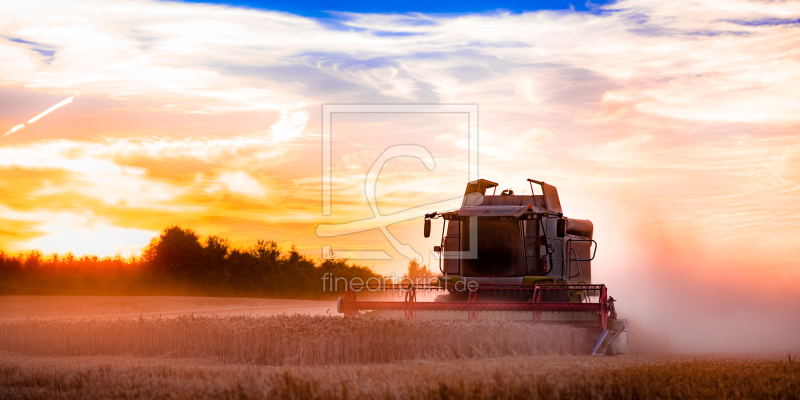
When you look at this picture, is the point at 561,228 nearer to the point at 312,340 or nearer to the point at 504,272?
the point at 504,272

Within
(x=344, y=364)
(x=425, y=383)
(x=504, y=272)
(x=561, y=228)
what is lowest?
(x=344, y=364)

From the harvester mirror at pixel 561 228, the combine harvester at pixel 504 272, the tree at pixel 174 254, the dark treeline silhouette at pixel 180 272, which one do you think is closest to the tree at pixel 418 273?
the combine harvester at pixel 504 272

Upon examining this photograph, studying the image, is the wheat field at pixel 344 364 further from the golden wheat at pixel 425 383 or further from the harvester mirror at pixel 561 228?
the harvester mirror at pixel 561 228

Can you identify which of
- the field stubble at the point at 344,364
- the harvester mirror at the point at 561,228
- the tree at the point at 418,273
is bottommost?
the field stubble at the point at 344,364

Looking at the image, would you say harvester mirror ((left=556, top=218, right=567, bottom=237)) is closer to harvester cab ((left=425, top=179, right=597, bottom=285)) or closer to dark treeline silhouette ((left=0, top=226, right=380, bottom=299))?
harvester cab ((left=425, top=179, right=597, bottom=285))

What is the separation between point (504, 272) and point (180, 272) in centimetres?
4531

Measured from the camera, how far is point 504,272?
766 inches

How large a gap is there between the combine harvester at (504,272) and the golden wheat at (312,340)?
4.51ft

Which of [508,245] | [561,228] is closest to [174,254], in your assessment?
[508,245]

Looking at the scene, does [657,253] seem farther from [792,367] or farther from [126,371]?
[126,371]

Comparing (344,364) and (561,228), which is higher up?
(561,228)

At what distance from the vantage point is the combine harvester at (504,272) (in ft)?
56.5

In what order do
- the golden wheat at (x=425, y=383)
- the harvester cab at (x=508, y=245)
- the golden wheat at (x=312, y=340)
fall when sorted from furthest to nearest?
1. the harvester cab at (x=508, y=245)
2. the golden wheat at (x=312, y=340)
3. the golden wheat at (x=425, y=383)

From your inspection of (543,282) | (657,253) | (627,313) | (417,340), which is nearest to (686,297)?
(657,253)
